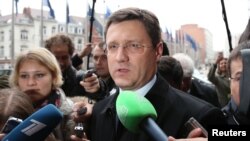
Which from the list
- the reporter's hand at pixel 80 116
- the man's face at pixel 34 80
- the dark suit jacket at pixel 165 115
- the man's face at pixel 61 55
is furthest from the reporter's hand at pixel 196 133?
the man's face at pixel 61 55

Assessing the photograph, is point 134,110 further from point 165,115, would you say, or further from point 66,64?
point 66,64

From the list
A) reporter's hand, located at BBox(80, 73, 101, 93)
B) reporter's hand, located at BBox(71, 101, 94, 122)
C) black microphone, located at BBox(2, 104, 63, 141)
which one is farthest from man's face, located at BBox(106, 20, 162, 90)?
reporter's hand, located at BBox(80, 73, 101, 93)

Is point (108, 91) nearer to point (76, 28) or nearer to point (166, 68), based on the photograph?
point (166, 68)

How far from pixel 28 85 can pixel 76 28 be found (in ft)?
174

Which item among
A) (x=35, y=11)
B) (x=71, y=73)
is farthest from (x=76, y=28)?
(x=71, y=73)

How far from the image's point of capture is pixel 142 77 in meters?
1.43

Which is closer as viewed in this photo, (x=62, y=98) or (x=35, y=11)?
(x=62, y=98)

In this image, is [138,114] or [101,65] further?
[101,65]

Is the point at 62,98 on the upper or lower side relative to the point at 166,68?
lower

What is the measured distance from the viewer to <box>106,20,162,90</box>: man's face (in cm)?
140

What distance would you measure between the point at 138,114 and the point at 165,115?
1.84 feet

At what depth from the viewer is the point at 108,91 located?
242cm

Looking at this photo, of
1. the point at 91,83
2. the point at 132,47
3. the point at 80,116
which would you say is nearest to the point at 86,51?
the point at 91,83

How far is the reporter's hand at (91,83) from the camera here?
6.88 feet
